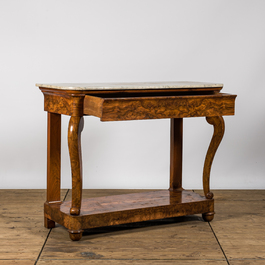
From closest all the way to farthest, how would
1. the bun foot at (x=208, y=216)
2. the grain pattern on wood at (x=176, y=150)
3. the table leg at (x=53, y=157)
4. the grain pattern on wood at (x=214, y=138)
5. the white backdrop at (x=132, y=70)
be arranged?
1. the table leg at (x=53, y=157)
2. the grain pattern on wood at (x=214, y=138)
3. the bun foot at (x=208, y=216)
4. the grain pattern on wood at (x=176, y=150)
5. the white backdrop at (x=132, y=70)

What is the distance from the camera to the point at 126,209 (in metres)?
3.12

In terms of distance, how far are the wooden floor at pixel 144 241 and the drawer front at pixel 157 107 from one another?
745 millimetres

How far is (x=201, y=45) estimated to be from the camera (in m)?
4.42

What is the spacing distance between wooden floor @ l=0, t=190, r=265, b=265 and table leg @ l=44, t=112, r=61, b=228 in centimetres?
21

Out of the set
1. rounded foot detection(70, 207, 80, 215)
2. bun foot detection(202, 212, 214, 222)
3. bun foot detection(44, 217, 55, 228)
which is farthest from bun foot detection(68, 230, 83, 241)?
bun foot detection(202, 212, 214, 222)

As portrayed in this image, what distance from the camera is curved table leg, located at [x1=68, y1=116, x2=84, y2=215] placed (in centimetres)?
287

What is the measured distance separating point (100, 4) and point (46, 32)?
52 cm

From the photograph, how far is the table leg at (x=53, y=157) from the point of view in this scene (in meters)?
3.15

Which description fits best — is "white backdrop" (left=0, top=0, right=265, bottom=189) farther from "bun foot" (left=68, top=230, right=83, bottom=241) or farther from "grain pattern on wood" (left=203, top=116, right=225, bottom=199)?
"bun foot" (left=68, top=230, right=83, bottom=241)

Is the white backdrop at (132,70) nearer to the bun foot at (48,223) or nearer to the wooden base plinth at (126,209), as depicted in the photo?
the wooden base plinth at (126,209)

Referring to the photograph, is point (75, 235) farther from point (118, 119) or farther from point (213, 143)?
point (213, 143)

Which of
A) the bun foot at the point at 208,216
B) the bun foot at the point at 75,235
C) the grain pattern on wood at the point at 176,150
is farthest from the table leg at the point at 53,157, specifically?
the bun foot at the point at 208,216

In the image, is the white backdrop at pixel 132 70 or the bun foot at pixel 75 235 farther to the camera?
the white backdrop at pixel 132 70

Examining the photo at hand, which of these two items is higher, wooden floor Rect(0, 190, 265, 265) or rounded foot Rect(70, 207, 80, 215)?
rounded foot Rect(70, 207, 80, 215)
